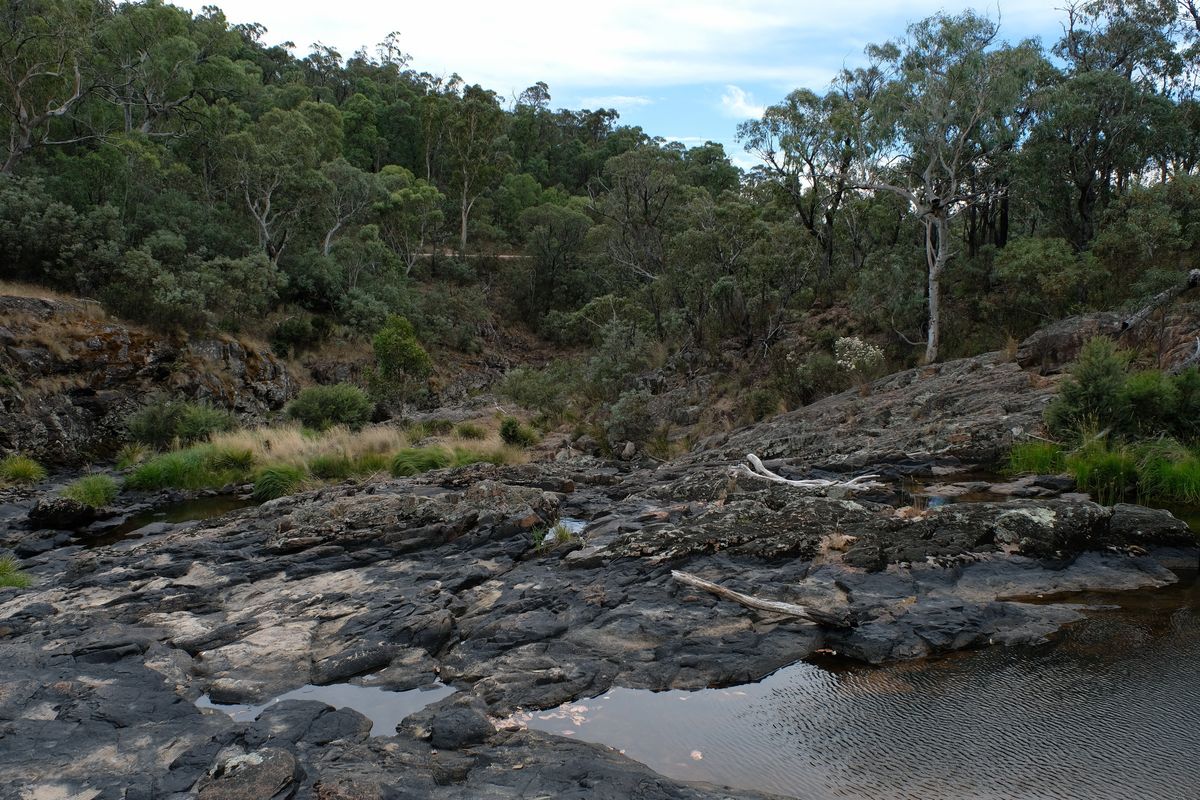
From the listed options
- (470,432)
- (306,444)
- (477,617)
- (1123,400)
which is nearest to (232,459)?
(306,444)

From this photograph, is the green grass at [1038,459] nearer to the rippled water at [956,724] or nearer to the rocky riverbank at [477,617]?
the rocky riverbank at [477,617]

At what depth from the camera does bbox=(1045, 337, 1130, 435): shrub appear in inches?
347

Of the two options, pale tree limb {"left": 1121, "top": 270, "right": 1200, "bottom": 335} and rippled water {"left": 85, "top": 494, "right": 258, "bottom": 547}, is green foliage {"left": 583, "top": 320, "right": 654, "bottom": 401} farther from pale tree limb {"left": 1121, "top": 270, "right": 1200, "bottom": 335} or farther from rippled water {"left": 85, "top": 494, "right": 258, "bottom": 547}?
pale tree limb {"left": 1121, "top": 270, "right": 1200, "bottom": 335}

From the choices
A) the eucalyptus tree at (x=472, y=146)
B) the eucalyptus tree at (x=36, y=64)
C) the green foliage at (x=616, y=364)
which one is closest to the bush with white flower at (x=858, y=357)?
the green foliage at (x=616, y=364)

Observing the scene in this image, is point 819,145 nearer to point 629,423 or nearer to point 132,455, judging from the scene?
point 629,423

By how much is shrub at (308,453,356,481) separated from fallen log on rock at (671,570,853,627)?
967cm

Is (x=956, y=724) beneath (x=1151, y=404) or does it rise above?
beneath

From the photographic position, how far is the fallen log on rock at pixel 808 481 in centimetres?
894

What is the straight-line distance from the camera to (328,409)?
2066 cm

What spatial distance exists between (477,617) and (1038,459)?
7051mm

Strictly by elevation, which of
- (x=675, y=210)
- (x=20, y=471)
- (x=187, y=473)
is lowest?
(x=20, y=471)

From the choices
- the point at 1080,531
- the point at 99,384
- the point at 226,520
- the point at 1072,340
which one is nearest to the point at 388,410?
the point at 99,384

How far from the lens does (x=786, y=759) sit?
4.05 meters

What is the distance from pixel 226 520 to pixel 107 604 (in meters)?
3.86
